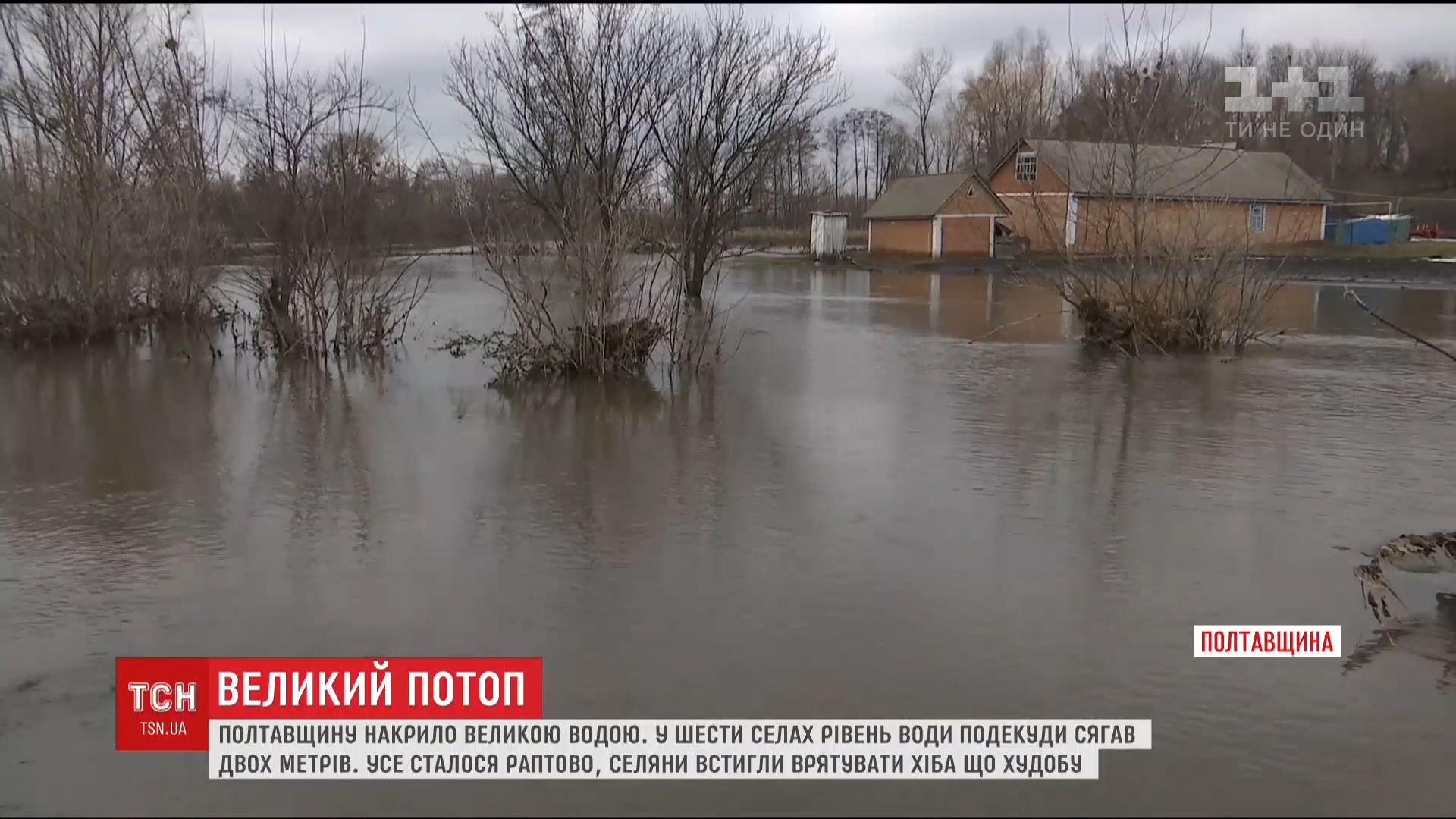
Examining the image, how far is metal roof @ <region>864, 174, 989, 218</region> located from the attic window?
7.20 ft

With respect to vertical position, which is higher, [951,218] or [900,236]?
[951,218]

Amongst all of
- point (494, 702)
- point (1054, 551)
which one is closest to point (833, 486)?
point (1054, 551)

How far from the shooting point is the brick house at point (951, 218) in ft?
147

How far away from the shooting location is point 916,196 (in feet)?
154

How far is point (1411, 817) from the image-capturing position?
368cm

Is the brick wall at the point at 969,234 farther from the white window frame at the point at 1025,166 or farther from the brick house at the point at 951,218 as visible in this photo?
the white window frame at the point at 1025,166

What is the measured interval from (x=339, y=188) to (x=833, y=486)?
988 cm

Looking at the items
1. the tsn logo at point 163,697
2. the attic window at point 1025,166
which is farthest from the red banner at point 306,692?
the attic window at point 1025,166

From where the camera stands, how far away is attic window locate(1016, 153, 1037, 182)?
44.2m

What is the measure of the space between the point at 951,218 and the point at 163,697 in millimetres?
43048

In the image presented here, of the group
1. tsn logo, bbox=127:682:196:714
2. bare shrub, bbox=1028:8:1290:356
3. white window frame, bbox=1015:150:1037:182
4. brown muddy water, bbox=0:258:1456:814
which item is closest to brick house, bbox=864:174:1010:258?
white window frame, bbox=1015:150:1037:182

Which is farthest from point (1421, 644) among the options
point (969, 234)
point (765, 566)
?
point (969, 234)

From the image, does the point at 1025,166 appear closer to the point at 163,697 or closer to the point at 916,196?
the point at 916,196
